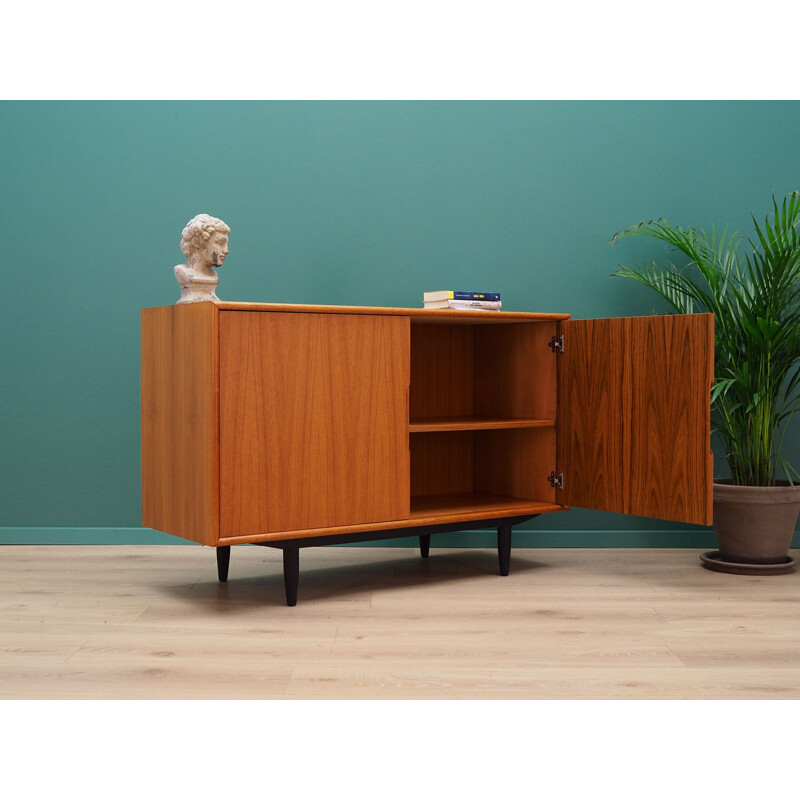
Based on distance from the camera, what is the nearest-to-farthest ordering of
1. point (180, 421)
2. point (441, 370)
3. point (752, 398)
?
point (180, 421) < point (752, 398) < point (441, 370)

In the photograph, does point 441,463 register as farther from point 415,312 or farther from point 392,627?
point 392,627

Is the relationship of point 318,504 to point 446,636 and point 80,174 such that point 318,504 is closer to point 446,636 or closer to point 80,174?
point 446,636

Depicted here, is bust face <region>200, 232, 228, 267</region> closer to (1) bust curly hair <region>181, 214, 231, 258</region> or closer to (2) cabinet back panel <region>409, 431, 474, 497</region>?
(1) bust curly hair <region>181, 214, 231, 258</region>

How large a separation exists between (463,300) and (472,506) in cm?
Answer: 70

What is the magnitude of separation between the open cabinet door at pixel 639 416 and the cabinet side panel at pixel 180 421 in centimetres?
127

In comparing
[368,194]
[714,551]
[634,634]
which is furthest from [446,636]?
[368,194]

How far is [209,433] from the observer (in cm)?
241

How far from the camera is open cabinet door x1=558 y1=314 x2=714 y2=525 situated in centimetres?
261

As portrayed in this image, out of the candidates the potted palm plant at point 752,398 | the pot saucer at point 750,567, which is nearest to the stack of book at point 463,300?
the potted palm plant at point 752,398

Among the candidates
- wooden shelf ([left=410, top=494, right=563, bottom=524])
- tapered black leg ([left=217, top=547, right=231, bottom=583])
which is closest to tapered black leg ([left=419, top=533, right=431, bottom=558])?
wooden shelf ([left=410, top=494, right=563, bottom=524])

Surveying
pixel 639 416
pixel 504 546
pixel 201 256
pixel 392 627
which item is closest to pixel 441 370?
pixel 504 546

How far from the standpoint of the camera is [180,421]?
8.42 feet

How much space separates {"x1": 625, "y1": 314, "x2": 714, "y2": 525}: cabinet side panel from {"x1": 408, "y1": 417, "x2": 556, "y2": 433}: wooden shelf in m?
0.37

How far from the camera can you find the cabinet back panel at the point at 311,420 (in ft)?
8.05
